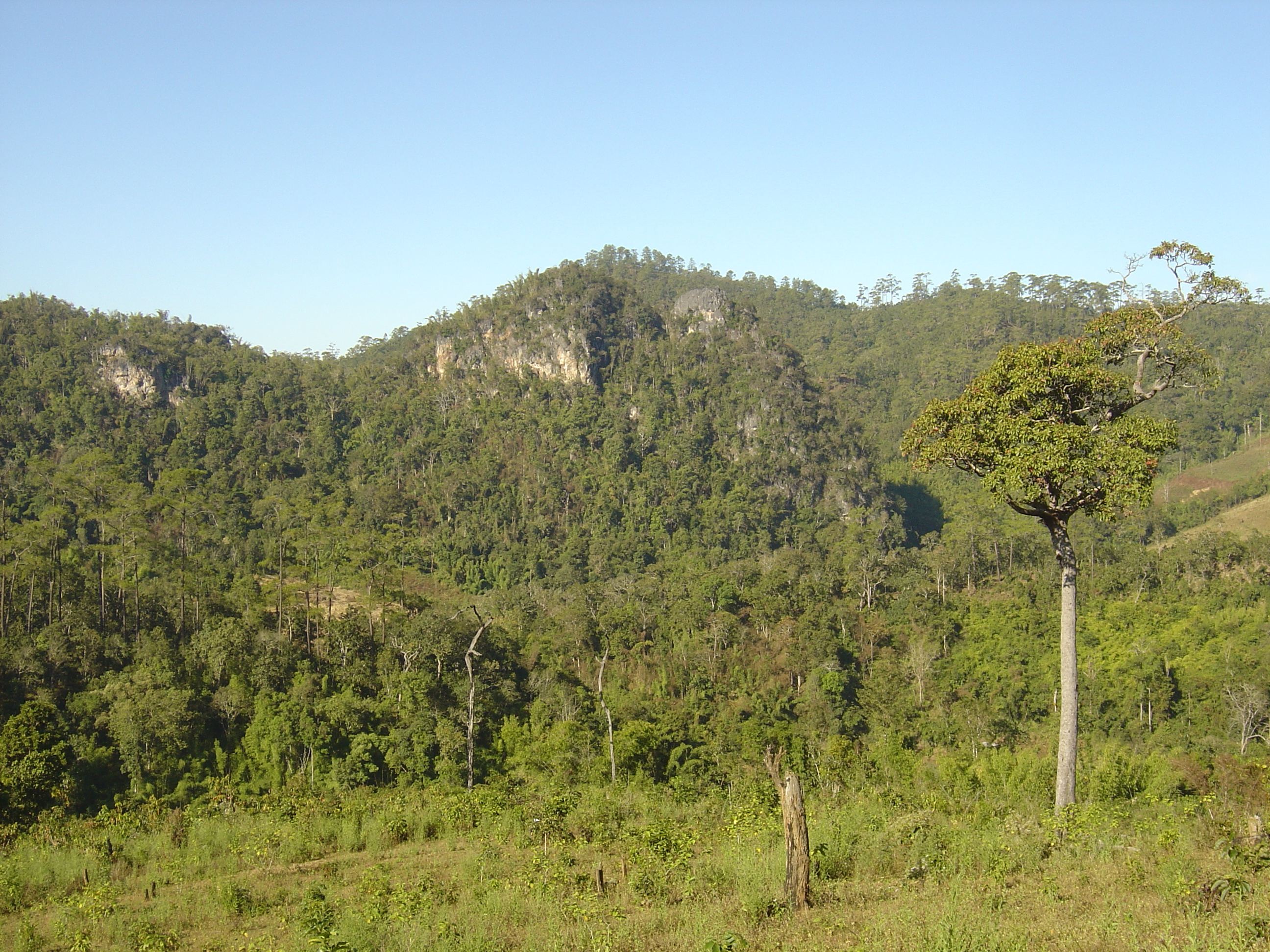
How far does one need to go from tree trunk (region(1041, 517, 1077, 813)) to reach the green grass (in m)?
0.32

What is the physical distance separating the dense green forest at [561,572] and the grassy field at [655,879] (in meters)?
2.99

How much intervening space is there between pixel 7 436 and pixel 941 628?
53653 mm

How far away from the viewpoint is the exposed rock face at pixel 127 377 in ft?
200

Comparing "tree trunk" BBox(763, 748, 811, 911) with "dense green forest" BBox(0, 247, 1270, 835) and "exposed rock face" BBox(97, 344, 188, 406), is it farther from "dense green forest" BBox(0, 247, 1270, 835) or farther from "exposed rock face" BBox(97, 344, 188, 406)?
"exposed rock face" BBox(97, 344, 188, 406)

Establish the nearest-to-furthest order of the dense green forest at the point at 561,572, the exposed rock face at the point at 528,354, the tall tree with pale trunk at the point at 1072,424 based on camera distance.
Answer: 1. the tall tree with pale trunk at the point at 1072,424
2. the dense green forest at the point at 561,572
3. the exposed rock face at the point at 528,354

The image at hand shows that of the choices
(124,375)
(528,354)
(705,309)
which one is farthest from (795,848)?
(705,309)

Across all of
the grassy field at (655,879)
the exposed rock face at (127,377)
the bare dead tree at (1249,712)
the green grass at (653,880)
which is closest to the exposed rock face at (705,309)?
the exposed rock face at (127,377)

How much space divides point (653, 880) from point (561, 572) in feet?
142

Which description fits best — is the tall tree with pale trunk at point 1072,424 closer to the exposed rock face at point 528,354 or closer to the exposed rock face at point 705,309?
the exposed rock face at point 528,354

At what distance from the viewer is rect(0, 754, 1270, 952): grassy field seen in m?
6.05

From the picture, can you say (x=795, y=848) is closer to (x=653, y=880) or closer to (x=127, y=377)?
(x=653, y=880)

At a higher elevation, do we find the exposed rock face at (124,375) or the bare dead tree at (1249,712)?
the exposed rock face at (124,375)

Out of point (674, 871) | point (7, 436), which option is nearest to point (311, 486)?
point (7, 436)

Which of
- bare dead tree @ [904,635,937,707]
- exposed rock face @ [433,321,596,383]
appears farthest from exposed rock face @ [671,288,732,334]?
bare dead tree @ [904,635,937,707]
